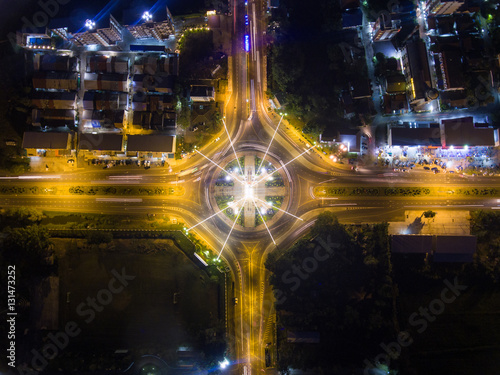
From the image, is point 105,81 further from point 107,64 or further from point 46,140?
point 46,140

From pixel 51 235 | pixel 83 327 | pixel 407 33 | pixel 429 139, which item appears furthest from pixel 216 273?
pixel 407 33

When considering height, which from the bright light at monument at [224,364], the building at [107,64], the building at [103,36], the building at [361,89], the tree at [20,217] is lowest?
the bright light at monument at [224,364]

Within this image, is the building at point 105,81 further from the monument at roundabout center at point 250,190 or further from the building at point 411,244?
the building at point 411,244

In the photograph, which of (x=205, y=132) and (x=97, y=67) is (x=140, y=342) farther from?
(x=97, y=67)

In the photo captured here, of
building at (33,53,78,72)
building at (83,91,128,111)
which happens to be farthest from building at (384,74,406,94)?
building at (33,53,78,72)

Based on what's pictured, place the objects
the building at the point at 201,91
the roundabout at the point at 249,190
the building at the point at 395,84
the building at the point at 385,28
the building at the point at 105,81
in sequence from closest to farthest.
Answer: the building at the point at 385,28, the building at the point at 395,84, the building at the point at 201,91, the building at the point at 105,81, the roundabout at the point at 249,190

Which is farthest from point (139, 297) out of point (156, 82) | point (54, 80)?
point (54, 80)

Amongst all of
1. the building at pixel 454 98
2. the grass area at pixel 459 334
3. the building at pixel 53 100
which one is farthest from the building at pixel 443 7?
the building at pixel 53 100
